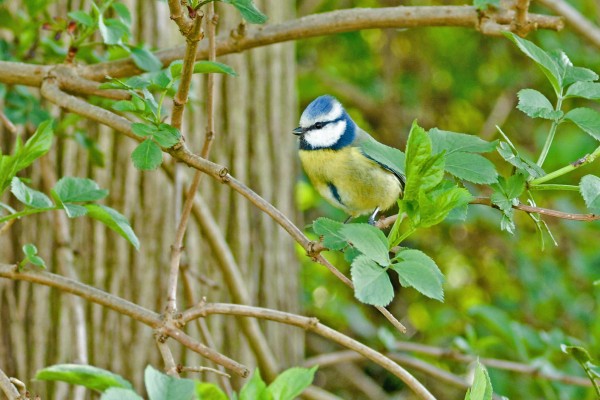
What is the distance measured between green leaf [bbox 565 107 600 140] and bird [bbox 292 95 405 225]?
2.14ft

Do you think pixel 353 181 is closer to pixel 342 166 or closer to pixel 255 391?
pixel 342 166

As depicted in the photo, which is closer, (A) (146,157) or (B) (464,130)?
(A) (146,157)

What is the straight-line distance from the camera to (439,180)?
1.03m

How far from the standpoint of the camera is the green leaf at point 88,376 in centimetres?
113

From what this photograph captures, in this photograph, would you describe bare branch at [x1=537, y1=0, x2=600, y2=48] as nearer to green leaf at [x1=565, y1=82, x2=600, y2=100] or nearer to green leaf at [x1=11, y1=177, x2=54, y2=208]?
green leaf at [x1=565, y1=82, x2=600, y2=100]

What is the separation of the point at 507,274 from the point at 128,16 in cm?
284

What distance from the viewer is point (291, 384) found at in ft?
3.74

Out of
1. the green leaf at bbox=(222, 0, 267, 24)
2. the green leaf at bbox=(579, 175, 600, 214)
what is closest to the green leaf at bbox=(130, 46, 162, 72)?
the green leaf at bbox=(222, 0, 267, 24)

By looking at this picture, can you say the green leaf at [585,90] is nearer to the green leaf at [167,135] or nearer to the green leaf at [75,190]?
the green leaf at [167,135]

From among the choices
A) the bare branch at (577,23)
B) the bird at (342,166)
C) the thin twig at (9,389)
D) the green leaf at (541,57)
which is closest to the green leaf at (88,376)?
the thin twig at (9,389)

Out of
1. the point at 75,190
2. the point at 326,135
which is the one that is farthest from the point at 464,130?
the point at 75,190

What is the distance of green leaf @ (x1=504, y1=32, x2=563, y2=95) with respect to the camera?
1137 millimetres

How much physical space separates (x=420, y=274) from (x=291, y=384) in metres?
0.28

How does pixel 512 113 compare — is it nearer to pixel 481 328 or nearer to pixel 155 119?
pixel 481 328
